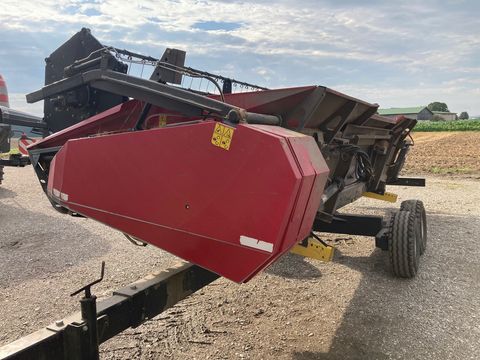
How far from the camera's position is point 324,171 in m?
2.29

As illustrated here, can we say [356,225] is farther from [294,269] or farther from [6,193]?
[6,193]

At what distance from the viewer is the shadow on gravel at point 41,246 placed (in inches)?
Result: 197

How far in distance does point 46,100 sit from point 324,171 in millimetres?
2408

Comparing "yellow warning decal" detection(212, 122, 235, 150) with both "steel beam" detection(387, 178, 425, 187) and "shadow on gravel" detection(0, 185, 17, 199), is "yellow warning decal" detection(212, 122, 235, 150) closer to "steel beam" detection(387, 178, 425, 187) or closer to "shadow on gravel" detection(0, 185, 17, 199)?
"steel beam" detection(387, 178, 425, 187)

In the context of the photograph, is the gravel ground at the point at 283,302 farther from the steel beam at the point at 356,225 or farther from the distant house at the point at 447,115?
the distant house at the point at 447,115

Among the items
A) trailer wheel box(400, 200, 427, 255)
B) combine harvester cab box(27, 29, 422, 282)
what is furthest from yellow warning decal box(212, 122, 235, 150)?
trailer wheel box(400, 200, 427, 255)

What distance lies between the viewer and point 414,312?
397cm

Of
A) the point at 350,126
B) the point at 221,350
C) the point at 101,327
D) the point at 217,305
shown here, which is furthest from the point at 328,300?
the point at 101,327

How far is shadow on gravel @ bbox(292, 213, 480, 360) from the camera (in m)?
3.32

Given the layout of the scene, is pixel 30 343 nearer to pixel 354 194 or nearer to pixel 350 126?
pixel 350 126

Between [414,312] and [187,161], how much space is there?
282 cm

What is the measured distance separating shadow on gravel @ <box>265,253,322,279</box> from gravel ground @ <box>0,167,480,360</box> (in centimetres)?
1

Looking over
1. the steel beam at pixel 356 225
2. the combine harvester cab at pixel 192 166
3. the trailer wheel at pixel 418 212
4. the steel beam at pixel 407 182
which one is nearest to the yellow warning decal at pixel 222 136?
the combine harvester cab at pixel 192 166

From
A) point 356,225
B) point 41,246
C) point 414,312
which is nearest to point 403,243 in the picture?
point 356,225
